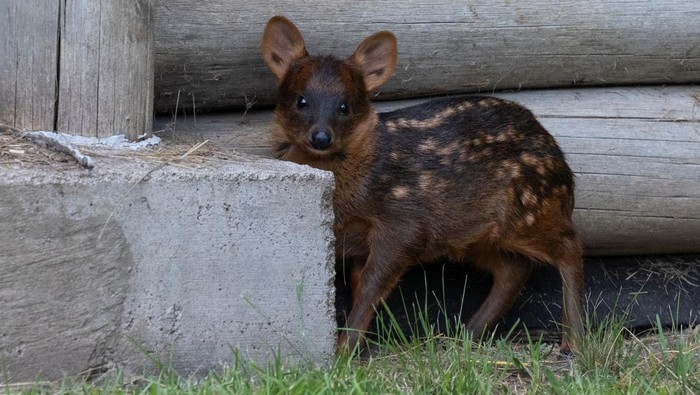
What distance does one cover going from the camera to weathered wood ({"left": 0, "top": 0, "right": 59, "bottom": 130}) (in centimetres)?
443

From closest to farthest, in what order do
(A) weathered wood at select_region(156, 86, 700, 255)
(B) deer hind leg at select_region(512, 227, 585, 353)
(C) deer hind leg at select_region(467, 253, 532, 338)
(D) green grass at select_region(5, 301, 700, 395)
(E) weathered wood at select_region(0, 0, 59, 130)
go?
(D) green grass at select_region(5, 301, 700, 395), (E) weathered wood at select_region(0, 0, 59, 130), (B) deer hind leg at select_region(512, 227, 585, 353), (C) deer hind leg at select_region(467, 253, 532, 338), (A) weathered wood at select_region(156, 86, 700, 255)

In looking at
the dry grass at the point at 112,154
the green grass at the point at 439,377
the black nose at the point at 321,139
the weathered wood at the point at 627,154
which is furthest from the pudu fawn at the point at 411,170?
the green grass at the point at 439,377

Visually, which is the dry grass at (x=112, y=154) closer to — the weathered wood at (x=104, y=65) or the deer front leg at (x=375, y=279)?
the weathered wood at (x=104, y=65)

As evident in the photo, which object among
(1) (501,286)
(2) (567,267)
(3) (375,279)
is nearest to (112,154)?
(3) (375,279)

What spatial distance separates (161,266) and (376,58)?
1.72m

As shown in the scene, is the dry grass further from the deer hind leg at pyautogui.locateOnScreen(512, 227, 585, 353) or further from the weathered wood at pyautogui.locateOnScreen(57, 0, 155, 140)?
the deer hind leg at pyautogui.locateOnScreen(512, 227, 585, 353)

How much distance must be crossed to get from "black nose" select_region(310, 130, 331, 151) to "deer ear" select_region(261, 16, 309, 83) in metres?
0.43

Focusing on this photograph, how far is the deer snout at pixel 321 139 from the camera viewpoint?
16.5 feet

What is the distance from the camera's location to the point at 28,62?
4.45 m

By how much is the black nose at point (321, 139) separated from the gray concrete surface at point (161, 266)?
43 centimetres

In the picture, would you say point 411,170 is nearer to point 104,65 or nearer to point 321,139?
point 321,139

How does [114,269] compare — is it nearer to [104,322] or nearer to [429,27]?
[104,322]

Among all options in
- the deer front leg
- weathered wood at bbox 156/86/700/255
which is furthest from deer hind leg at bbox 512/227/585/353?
the deer front leg

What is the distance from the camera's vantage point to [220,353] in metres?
4.38
